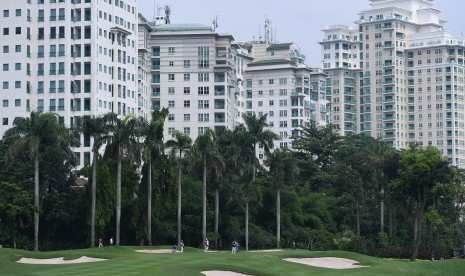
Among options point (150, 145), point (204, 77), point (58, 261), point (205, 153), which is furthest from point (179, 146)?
point (204, 77)

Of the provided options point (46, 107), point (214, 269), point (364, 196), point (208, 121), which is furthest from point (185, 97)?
point (214, 269)

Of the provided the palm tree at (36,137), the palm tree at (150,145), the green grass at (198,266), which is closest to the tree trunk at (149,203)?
the palm tree at (150,145)

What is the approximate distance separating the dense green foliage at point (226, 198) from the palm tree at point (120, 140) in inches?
6.9

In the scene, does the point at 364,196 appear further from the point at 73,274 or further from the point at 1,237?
the point at 73,274

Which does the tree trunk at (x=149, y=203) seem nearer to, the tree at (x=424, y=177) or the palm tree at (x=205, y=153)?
the palm tree at (x=205, y=153)

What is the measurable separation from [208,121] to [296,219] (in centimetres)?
5067

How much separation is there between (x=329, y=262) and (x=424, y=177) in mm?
28512

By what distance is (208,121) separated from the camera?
19500cm

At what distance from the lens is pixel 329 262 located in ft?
350

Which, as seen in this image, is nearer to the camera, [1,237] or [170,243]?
[1,237]

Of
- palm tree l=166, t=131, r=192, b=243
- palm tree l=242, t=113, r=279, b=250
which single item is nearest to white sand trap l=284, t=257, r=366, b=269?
palm tree l=166, t=131, r=192, b=243

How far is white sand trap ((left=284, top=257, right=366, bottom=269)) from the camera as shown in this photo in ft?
341

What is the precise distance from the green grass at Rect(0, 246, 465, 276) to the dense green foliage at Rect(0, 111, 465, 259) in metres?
17.8

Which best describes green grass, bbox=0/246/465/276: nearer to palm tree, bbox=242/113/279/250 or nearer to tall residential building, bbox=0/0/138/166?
palm tree, bbox=242/113/279/250
